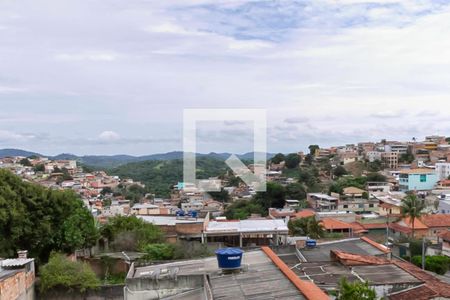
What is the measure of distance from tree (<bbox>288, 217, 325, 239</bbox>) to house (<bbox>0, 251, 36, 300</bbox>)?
14.8m

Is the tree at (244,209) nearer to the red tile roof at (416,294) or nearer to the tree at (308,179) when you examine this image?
the tree at (308,179)

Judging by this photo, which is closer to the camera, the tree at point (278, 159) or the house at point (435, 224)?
the house at point (435, 224)

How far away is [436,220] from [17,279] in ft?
87.6

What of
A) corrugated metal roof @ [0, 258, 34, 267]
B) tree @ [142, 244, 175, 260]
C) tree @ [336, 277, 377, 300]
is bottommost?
tree @ [142, 244, 175, 260]

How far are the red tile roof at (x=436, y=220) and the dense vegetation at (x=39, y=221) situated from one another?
21.9 metres

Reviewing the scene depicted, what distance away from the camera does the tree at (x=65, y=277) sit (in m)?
15.2

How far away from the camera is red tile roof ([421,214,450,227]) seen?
31.4 meters

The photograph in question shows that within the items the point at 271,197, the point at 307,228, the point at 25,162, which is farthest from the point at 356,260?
the point at 25,162

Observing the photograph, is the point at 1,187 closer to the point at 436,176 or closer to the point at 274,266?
the point at 274,266

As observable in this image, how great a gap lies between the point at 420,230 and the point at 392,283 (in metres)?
21.6

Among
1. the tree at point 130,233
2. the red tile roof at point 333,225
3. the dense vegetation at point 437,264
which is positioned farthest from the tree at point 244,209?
the dense vegetation at point 437,264

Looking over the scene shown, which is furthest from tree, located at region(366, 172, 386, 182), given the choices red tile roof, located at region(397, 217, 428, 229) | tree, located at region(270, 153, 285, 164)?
red tile roof, located at region(397, 217, 428, 229)

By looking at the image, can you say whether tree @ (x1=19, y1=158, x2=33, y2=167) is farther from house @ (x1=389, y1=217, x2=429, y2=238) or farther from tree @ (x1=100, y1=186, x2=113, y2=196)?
house @ (x1=389, y1=217, x2=429, y2=238)

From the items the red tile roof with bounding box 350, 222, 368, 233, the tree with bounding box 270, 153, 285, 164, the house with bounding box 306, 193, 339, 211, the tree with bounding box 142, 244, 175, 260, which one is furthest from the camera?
the tree with bounding box 270, 153, 285, 164
